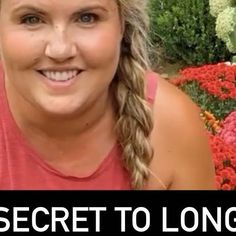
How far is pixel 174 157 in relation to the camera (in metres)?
2.55

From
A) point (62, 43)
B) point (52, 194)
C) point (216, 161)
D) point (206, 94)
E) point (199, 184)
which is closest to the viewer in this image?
point (62, 43)

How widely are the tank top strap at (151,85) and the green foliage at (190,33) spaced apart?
4.46 meters

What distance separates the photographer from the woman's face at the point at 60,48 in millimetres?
2129

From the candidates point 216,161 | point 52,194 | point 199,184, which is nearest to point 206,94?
point 216,161

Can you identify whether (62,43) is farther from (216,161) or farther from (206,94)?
(206,94)

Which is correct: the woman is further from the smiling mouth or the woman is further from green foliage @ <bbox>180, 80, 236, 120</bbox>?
green foliage @ <bbox>180, 80, 236, 120</bbox>

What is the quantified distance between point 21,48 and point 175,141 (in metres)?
0.63

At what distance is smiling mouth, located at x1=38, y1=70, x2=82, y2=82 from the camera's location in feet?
7.18

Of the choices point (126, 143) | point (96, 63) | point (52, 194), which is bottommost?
point (52, 194)

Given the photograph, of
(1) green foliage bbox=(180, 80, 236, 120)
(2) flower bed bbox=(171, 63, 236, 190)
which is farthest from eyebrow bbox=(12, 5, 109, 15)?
(1) green foliage bbox=(180, 80, 236, 120)

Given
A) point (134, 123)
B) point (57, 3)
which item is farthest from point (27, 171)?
point (57, 3)

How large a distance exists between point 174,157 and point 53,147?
0.37 meters

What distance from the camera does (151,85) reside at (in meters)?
2.55

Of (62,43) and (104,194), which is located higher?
(62,43)
